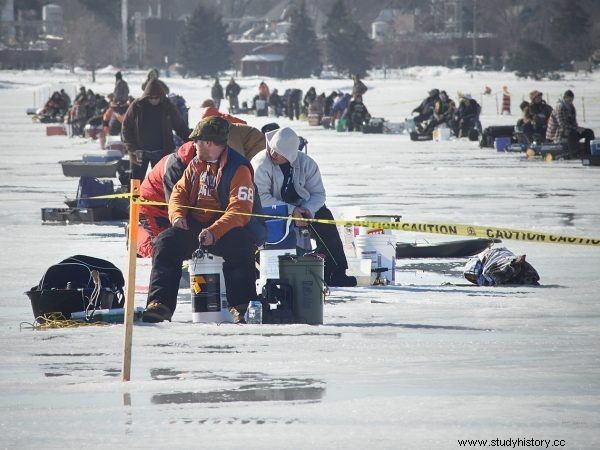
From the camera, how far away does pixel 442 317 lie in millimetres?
9820

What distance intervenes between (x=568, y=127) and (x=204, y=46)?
123298mm

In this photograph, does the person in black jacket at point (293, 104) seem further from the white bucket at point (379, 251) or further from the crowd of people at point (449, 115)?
the white bucket at point (379, 251)

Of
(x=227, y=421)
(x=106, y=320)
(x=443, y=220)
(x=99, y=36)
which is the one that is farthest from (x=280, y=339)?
(x=99, y=36)

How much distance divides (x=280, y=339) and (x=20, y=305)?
93.4 inches

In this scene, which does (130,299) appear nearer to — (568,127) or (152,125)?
(152,125)

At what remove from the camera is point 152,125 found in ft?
54.4

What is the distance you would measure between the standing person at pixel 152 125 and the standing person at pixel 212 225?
261 inches

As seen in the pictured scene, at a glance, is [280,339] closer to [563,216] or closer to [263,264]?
→ [263,264]

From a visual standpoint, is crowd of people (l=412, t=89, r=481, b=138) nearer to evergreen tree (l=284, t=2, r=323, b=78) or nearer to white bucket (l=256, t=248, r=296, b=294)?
white bucket (l=256, t=248, r=296, b=294)

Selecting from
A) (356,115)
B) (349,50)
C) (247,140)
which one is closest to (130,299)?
(247,140)

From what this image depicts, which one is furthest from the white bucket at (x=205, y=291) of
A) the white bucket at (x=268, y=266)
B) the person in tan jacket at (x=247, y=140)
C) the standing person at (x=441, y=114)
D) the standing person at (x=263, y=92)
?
the standing person at (x=263, y=92)

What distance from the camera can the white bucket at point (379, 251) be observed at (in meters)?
11.6

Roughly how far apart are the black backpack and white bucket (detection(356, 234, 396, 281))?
223 cm

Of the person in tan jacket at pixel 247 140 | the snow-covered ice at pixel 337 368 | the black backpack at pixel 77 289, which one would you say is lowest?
the snow-covered ice at pixel 337 368
